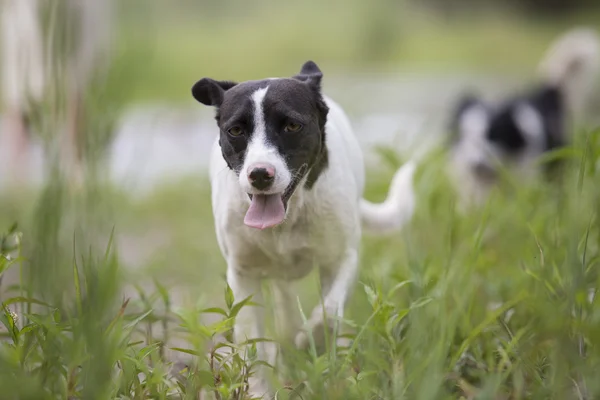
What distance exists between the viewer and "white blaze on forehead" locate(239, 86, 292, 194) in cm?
279

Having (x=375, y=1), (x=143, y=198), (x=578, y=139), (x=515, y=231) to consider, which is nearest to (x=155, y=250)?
(x=143, y=198)

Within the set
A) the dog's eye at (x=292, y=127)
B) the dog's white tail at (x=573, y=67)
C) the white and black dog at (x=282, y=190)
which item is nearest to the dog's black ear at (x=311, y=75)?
the white and black dog at (x=282, y=190)

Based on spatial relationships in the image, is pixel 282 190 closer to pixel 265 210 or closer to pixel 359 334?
pixel 265 210

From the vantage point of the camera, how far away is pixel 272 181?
2.79m

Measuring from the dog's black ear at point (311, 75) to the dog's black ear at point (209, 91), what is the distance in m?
0.32

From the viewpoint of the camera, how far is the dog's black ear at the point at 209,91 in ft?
10.2

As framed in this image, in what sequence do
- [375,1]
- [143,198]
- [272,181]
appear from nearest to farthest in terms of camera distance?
1. [272,181]
2. [143,198]
3. [375,1]

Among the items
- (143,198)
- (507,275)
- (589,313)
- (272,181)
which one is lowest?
(143,198)

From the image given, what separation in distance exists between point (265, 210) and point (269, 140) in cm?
25

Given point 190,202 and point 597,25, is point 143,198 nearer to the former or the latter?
point 190,202

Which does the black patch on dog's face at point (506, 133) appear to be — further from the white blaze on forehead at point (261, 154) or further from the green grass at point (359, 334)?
the white blaze on forehead at point (261, 154)

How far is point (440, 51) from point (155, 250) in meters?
11.1

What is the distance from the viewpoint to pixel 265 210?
9.53 ft

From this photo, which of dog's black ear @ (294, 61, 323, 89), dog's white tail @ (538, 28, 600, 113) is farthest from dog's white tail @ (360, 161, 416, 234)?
dog's white tail @ (538, 28, 600, 113)
